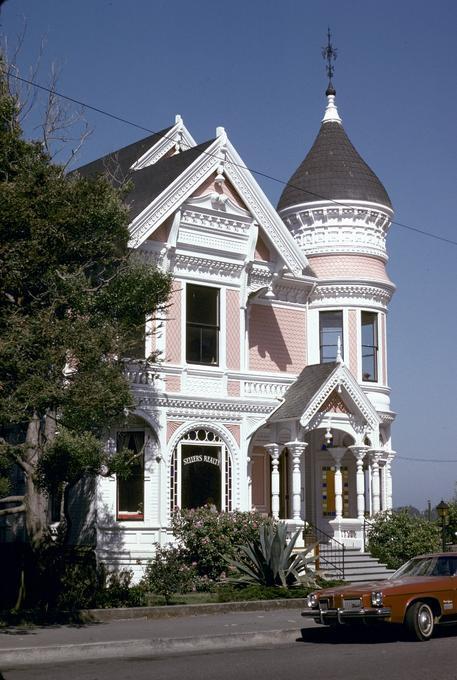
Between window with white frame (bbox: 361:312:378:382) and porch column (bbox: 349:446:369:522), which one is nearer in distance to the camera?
porch column (bbox: 349:446:369:522)

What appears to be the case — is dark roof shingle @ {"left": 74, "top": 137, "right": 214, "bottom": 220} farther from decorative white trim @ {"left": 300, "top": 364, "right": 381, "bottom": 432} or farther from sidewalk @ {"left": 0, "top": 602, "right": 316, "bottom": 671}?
sidewalk @ {"left": 0, "top": 602, "right": 316, "bottom": 671}

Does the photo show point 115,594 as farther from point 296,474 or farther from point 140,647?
point 296,474

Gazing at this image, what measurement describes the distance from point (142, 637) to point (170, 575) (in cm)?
698

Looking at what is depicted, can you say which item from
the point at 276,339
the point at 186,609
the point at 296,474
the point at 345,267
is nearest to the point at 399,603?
the point at 186,609

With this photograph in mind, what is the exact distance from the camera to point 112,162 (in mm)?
30594

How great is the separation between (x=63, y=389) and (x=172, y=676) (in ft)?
16.1

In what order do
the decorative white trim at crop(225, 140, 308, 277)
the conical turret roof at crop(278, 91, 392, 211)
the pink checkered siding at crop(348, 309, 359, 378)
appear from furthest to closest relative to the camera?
the conical turret roof at crop(278, 91, 392, 211), the pink checkered siding at crop(348, 309, 359, 378), the decorative white trim at crop(225, 140, 308, 277)

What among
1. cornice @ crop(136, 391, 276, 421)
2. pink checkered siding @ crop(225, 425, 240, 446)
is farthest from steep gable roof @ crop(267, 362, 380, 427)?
pink checkered siding @ crop(225, 425, 240, 446)

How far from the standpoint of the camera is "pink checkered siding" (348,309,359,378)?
29.1 metres

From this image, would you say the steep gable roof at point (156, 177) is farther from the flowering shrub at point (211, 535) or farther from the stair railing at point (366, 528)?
the stair railing at point (366, 528)

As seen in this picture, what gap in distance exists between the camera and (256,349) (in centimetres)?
2752

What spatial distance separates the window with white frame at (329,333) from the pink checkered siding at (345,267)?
3.72 ft

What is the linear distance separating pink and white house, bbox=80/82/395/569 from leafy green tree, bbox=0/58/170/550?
5.11 m

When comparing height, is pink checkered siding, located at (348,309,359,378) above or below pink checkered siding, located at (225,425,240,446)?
above
